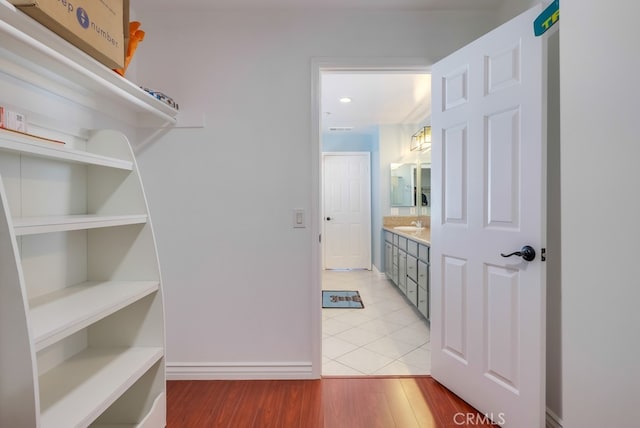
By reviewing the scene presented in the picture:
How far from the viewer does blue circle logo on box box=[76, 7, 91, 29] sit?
1.13 meters

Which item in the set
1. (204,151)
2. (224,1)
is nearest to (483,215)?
(204,151)

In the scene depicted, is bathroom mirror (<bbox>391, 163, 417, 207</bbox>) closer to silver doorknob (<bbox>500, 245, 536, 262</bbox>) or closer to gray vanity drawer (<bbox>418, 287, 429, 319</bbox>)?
→ gray vanity drawer (<bbox>418, 287, 429, 319</bbox>)

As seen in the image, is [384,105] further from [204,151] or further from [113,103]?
[113,103]

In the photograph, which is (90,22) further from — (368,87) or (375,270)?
(375,270)

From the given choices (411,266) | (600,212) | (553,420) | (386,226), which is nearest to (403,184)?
(386,226)

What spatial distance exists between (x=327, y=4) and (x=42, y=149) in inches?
69.4

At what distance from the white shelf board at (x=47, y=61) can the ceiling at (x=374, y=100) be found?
67.1 inches

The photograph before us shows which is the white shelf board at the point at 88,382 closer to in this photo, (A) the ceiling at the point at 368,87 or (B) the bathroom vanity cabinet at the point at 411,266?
(A) the ceiling at the point at 368,87

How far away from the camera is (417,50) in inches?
81.4

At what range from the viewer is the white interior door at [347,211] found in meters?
5.92

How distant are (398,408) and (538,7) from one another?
2130 mm

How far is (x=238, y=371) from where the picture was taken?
2082 mm

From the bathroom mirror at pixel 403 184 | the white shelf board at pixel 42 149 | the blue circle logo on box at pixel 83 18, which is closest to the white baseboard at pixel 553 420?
the white shelf board at pixel 42 149

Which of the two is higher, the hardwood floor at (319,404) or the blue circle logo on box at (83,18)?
the blue circle logo on box at (83,18)
